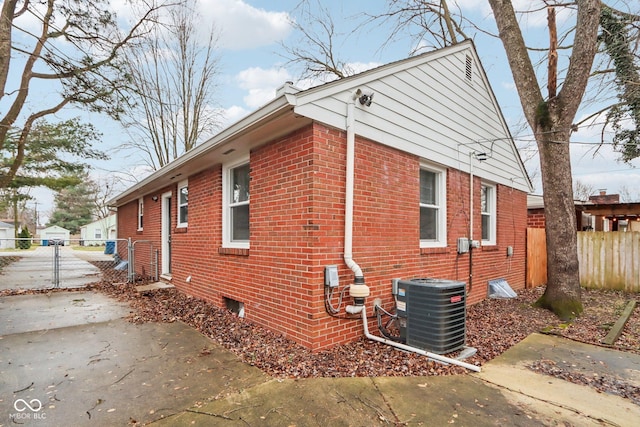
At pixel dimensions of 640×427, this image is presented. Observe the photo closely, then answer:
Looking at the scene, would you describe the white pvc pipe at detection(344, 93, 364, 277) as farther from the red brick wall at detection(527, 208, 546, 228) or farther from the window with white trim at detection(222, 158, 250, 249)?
the red brick wall at detection(527, 208, 546, 228)

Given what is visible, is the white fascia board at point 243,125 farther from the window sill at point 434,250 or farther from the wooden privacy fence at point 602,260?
the wooden privacy fence at point 602,260

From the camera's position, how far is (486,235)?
7480 mm

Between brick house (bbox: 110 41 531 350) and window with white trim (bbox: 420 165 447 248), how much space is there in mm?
25

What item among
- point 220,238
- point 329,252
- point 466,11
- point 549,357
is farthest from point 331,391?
point 466,11

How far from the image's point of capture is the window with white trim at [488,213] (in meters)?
7.43

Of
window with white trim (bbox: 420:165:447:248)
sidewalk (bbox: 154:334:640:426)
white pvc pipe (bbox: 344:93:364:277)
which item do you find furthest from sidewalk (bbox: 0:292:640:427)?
window with white trim (bbox: 420:165:447:248)

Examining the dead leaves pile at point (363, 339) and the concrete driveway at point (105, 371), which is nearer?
the concrete driveway at point (105, 371)

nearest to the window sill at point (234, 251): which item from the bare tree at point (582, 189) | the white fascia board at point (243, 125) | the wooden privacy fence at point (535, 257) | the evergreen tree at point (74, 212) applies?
the white fascia board at point (243, 125)

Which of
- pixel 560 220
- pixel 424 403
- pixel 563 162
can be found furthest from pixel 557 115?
pixel 424 403

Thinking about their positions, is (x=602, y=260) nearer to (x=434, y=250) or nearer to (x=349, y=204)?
(x=434, y=250)

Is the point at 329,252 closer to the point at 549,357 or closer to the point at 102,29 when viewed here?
the point at 549,357

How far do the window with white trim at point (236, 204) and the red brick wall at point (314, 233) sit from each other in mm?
193

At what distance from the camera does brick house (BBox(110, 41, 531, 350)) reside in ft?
12.3

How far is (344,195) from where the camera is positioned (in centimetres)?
396
